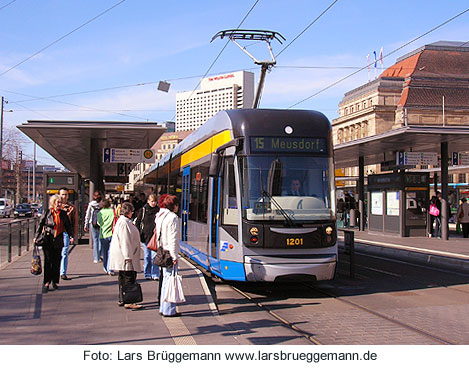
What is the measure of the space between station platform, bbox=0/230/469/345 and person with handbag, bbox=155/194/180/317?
18cm

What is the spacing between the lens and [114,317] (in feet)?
24.9

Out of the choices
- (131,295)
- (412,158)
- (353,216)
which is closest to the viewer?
(131,295)

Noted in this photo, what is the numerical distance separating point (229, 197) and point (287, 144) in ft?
4.70

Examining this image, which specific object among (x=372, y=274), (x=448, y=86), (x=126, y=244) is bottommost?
(x=372, y=274)

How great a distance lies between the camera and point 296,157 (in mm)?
9914

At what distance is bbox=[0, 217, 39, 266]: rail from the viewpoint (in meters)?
13.1

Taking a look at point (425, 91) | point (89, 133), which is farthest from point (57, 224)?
point (425, 91)

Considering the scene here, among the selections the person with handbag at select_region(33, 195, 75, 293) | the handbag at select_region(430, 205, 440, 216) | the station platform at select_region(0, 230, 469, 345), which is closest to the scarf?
the person with handbag at select_region(33, 195, 75, 293)

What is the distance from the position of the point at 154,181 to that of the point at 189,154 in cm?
937

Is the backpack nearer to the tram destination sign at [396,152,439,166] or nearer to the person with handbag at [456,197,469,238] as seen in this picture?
the tram destination sign at [396,152,439,166]

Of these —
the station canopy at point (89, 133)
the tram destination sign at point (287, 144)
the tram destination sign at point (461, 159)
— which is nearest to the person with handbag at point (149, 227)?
the tram destination sign at point (287, 144)

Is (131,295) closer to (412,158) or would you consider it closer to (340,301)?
(340,301)
